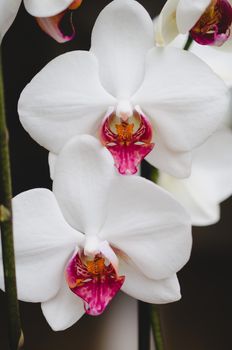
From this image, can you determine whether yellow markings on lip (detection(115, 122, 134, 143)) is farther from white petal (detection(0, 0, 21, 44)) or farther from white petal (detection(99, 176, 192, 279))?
A: white petal (detection(0, 0, 21, 44))

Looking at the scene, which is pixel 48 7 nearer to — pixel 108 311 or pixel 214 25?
pixel 214 25

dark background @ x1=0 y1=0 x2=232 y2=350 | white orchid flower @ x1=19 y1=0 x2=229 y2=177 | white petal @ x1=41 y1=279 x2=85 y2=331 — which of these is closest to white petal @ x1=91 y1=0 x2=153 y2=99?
white orchid flower @ x1=19 y1=0 x2=229 y2=177

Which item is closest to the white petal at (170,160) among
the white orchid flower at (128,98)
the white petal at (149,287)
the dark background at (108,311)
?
the white orchid flower at (128,98)

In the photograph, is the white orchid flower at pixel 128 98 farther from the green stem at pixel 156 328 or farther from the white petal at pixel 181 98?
the green stem at pixel 156 328

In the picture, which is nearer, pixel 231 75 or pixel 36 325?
pixel 231 75

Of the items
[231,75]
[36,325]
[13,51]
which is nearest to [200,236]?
[36,325]

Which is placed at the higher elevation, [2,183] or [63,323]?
[2,183]

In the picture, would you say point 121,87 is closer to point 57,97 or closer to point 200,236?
point 57,97

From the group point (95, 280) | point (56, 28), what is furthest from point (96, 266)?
point (56, 28)
